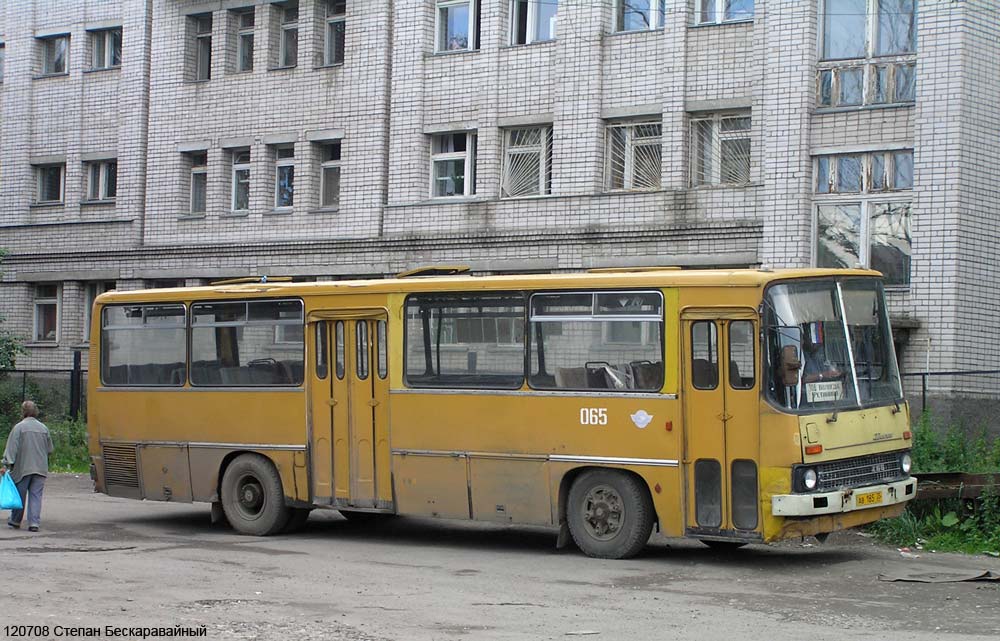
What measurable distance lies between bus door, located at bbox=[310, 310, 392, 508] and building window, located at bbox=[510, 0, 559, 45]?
38.6 feet

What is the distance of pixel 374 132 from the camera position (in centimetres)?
2848

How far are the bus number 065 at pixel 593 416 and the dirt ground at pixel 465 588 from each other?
138cm

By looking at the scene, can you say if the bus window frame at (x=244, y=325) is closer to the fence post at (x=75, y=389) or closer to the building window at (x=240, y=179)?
the fence post at (x=75, y=389)

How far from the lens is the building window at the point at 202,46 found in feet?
104

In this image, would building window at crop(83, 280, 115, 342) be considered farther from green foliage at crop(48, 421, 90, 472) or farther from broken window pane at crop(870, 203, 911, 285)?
broken window pane at crop(870, 203, 911, 285)

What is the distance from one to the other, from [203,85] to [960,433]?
19498 mm

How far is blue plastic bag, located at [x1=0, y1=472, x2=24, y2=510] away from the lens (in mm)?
16312

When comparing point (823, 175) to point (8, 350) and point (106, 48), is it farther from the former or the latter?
point (8, 350)

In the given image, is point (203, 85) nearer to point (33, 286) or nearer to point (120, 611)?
point (33, 286)

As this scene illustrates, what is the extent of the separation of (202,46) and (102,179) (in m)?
4.08

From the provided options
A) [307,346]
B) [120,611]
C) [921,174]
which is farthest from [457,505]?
[921,174]

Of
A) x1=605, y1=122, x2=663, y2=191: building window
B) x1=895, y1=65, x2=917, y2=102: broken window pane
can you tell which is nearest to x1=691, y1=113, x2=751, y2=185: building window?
x1=605, y1=122, x2=663, y2=191: building window

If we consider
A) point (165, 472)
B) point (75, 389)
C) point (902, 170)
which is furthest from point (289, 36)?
point (165, 472)

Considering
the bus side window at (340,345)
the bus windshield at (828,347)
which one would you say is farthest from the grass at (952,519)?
the bus side window at (340,345)
